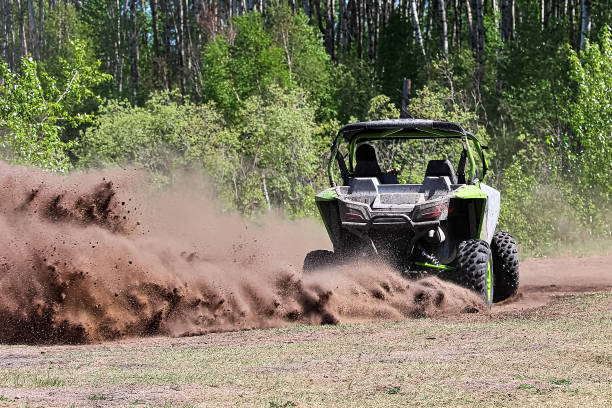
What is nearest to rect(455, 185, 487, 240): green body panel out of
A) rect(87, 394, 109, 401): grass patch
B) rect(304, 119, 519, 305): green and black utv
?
rect(304, 119, 519, 305): green and black utv

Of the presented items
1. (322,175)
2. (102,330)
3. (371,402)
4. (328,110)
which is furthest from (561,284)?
(328,110)

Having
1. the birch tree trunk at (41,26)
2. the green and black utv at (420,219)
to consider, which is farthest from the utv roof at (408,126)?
the birch tree trunk at (41,26)

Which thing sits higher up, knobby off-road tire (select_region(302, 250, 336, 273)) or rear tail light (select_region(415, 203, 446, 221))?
rear tail light (select_region(415, 203, 446, 221))

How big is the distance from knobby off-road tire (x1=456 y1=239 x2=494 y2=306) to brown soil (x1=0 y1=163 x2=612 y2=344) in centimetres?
16

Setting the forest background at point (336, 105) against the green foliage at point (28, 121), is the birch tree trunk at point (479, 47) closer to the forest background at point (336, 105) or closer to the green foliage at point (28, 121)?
the forest background at point (336, 105)

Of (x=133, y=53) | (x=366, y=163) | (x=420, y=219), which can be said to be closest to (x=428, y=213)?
(x=420, y=219)

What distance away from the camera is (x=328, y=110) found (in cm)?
4988

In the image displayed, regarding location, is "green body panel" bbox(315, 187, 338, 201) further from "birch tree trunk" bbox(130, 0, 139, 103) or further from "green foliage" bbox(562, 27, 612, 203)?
"birch tree trunk" bbox(130, 0, 139, 103)

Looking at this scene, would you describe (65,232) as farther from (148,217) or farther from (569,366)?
(569,366)

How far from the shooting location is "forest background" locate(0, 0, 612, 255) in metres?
28.5

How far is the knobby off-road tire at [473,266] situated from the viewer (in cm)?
1180

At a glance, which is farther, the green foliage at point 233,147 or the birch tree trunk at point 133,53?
the birch tree trunk at point 133,53

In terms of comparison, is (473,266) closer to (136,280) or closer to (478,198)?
(478,198)

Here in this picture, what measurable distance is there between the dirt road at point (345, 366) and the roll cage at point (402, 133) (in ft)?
7.42
